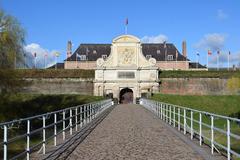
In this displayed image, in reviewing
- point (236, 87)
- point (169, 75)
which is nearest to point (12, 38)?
point (169, 75)

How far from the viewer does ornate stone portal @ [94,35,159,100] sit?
60.6 metres

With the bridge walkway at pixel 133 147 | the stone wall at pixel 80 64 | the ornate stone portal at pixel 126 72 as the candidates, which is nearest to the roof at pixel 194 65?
the stone wall at pixel 80 64

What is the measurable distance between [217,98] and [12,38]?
118 feet

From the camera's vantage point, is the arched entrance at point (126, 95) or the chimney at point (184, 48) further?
the chimney at point (184, 48)

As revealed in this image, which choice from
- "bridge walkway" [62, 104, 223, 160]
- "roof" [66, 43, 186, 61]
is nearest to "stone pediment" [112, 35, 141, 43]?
"roof" [66, 43, 186, 61]

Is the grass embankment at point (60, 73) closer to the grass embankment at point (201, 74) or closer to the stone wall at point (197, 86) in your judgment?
the grass embankment at point (201, 74)

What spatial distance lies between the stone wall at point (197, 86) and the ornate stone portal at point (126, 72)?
10.9 feet

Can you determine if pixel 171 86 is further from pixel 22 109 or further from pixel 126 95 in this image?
pixel 22 109

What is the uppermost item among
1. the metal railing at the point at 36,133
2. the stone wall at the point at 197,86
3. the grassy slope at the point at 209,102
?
the stone wall at the point at 197,86

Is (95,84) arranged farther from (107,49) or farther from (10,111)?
(10,111)

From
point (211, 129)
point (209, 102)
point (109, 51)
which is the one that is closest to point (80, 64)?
point (109, 51)

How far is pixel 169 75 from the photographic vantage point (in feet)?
209

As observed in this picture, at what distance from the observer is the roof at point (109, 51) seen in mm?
76787

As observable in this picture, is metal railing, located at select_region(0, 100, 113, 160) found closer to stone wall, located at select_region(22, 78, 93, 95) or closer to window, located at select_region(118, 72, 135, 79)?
window, located at select_region(118, 72, 135, 79)
